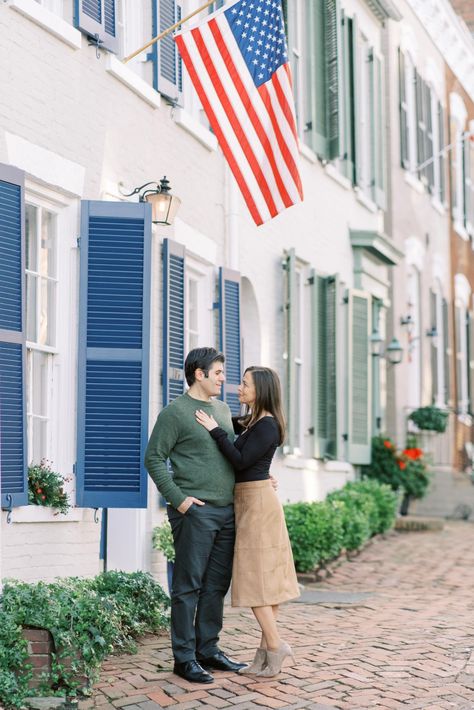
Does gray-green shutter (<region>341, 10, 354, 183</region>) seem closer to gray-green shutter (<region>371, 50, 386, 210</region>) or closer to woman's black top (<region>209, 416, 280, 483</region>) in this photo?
gray-green shutter (<region>371, 50, 386, 210</region>)

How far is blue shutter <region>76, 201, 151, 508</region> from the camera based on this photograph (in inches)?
309

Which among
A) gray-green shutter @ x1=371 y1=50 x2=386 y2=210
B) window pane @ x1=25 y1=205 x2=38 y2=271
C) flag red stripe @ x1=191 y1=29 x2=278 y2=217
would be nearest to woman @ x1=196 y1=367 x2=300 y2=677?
window pane @ x1=25 y1=205 x2=38 y2=271

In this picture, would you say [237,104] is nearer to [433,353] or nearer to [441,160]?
[433,353]

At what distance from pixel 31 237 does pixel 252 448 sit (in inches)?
86.7

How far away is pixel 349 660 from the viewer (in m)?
7.23

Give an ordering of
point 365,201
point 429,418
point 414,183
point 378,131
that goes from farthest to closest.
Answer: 1. point 414,183
2. point 429,418
3. point 378,131
4. point 365,201

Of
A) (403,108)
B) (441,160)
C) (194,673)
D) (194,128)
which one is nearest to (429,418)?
(403,108)

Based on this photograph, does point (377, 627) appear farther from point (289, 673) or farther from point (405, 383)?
point (405, 383)

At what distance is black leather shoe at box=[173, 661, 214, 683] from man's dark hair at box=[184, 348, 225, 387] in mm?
1515

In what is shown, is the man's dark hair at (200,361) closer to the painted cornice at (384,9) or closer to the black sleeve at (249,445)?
the black sleeve at (249,445)

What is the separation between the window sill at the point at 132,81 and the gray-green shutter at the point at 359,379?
5059 millimetres

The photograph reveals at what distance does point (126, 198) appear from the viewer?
28.9 feet

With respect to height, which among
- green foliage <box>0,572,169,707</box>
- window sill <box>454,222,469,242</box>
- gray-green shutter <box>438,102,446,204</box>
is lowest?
green foliage <box>0,572,169,707</box>

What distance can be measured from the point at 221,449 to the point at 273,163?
2.48 metres
